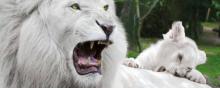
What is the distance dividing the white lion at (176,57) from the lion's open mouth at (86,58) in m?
1.85

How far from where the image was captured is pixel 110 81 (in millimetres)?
3805

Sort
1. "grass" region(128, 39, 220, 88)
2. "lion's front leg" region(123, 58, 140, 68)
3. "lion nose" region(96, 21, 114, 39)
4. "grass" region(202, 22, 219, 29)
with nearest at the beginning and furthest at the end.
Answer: "lion nose" region(96, 21, 114, 39), "lion's front leg" region(123, 58, 140, 68), "grass" region(128, 39, 220, 88), "grass" region(202, 22, 219, 29)

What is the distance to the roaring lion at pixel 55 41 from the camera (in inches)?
140

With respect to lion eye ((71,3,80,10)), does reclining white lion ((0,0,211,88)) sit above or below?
below

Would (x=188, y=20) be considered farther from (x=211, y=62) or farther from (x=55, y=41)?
(x=55, y=41)

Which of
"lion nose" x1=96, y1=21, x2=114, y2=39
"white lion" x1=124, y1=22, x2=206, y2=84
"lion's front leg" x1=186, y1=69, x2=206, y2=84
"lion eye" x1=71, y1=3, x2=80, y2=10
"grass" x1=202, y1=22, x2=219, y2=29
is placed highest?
"lion eye" x1=71, y1=3, x2=80, y2=10

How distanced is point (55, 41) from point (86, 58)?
0.57 ft

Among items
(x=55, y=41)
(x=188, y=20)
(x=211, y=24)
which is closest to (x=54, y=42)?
(x=55, y=41)

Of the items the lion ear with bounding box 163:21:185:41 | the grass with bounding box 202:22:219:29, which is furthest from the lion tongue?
the grass with bounding box 202:22:219:29

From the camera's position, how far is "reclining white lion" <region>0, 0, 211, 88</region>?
140 inches

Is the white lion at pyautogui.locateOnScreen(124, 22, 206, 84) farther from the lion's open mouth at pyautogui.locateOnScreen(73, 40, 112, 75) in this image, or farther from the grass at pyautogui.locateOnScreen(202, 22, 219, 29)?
the grass at pyautogui.locateOnScreen(202, 22, 219, 29)

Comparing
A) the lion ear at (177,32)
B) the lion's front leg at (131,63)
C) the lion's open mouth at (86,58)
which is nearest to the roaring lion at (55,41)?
the lion's open mouth at (86,58)

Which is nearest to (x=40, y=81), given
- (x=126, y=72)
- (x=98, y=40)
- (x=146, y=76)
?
(x=98, y=40)

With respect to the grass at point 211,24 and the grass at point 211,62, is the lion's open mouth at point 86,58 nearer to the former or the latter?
the grass at point 211,62
